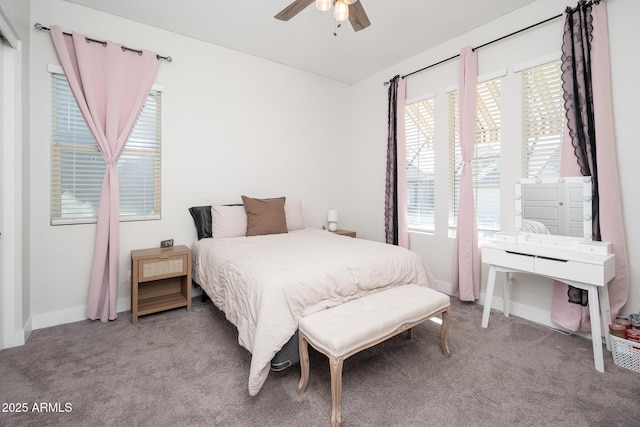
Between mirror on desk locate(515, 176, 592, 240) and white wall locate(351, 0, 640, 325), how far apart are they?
26 cm

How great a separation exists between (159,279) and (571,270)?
3439 mm

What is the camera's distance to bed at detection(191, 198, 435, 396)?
1619 millimetres

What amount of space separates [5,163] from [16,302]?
102 cm

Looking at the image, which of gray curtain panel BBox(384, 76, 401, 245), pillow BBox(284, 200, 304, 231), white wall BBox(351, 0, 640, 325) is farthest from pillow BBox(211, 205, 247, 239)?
white wall BBox(351, 0, 640, 325)

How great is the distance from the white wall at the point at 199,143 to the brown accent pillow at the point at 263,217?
42 centimetres

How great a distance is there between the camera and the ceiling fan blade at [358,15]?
1925 millimetres

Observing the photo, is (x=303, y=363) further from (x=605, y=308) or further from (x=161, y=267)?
(x=605, y=308)

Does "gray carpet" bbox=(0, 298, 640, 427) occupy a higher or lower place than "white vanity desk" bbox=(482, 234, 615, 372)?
lower

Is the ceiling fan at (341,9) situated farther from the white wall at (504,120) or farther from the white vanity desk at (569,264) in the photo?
the white vanity desk at (569,264)

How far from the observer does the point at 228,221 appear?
3143mm

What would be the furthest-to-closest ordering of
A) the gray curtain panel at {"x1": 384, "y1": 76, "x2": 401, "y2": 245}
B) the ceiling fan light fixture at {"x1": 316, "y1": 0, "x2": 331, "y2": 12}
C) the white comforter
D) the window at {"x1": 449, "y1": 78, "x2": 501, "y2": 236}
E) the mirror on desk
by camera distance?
1. the gray curtain panel at {"x1": 384, "y1": 76, "x2": 401, "y2": 245}
2. the window at {"x1": 449, "y1": 78, "x2": 501, "y2": 236}
3. the mirror on desk
4. the ceiling fan light fixture at {"x1": 316, "y1": 0, "x2": 331, "y2": 12}
5. the white comforter

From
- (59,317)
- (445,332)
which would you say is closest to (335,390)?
(445,332)

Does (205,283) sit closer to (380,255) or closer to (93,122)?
(380,255)

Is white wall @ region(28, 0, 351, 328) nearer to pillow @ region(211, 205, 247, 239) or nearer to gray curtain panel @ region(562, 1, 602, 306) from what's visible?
pillow @ region(211, 205, 247, 239)
